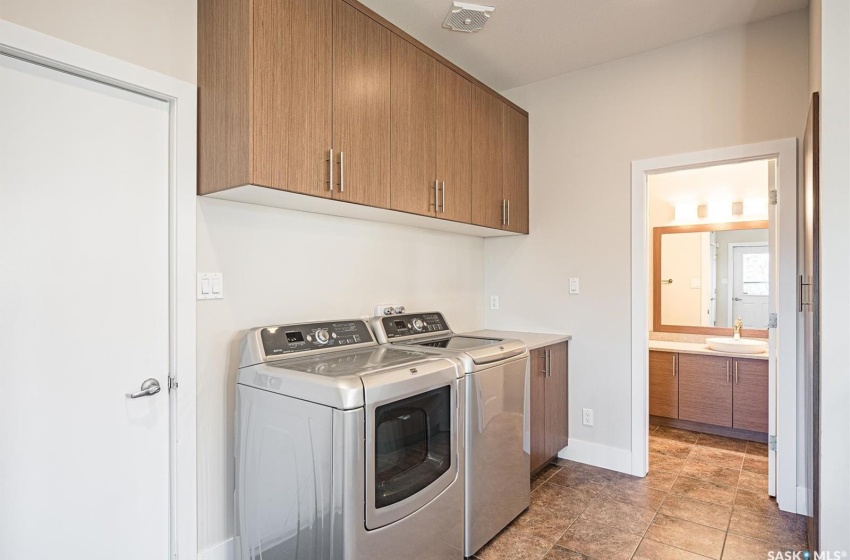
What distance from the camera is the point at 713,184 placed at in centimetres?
413

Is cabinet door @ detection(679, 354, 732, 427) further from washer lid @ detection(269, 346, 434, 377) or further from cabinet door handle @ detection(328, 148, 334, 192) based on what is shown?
cabinet door handle @ detection(328, 148, 334, 192)

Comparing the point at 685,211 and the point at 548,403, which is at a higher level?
the point at 685,211

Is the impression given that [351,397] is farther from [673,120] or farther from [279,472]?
[673,120]

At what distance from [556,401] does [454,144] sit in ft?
6.01

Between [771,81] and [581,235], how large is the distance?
4.42 feet

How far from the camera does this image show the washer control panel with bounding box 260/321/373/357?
1.98 metres

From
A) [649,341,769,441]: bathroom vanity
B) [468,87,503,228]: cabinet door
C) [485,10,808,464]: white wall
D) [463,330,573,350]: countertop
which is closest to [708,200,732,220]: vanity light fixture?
[649,341,769,441]: bathroom vanity

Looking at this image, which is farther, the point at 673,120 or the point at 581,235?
the point at 581,235

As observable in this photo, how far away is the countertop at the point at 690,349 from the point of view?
12.1 ft

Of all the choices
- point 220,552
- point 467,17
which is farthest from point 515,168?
point 220,552

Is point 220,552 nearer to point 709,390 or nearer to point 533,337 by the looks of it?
point 533,337

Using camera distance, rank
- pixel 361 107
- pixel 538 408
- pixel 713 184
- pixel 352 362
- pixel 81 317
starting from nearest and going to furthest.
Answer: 1. pixel 81 317
2. pixel 352 362
3. pixel 361 107
4. pixel 538 408
5. pixel 713 184

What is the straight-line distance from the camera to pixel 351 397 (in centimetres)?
152

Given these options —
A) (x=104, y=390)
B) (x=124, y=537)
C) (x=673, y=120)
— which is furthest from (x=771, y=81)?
(x=124, y=537)
